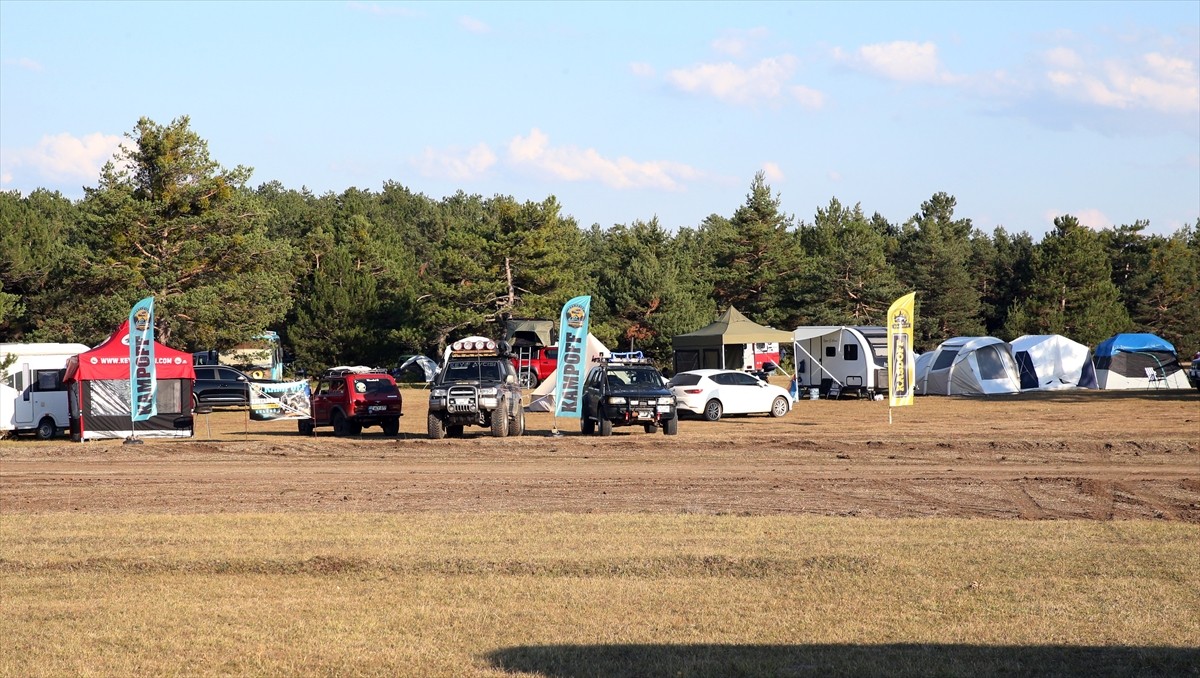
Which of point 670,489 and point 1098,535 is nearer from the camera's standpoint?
point 1098,535

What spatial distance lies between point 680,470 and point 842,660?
11566mm

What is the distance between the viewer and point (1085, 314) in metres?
62.9

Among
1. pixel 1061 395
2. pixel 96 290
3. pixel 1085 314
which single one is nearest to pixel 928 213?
pixel 1085 314

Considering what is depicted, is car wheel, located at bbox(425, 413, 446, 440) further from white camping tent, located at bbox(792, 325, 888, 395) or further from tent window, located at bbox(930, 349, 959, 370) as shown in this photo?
tent window, located at bbox(930, 349, 959, 370)

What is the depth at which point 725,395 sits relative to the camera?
30969 mm

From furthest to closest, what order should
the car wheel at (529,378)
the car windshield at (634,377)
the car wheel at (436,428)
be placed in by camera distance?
the car wheel at (529,378) < the car windshield at (634,377) < the car wheel at (436,428)

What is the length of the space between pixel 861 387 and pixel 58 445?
24.1 meters

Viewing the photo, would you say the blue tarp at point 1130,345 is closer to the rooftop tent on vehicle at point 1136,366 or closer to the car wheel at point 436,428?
the rooftop tent on vehicle at point 1136,366

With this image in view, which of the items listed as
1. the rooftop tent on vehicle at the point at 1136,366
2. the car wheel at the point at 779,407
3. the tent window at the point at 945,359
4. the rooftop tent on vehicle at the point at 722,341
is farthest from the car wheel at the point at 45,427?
the rooftop tent on vehicle at the point at 1136,366

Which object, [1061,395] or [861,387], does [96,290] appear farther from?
[1061,395]

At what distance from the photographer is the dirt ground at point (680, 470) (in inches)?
604

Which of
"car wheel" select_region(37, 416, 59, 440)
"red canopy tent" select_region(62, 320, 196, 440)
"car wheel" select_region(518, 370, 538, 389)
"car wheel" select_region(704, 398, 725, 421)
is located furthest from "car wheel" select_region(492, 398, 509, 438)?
"car wheel" select_region(518, 370, 538, 389)

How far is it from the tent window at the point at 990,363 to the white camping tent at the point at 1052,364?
74.3 inches

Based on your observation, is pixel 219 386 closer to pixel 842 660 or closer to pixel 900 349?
pixel 900 349
